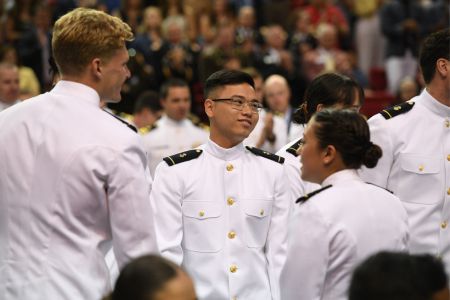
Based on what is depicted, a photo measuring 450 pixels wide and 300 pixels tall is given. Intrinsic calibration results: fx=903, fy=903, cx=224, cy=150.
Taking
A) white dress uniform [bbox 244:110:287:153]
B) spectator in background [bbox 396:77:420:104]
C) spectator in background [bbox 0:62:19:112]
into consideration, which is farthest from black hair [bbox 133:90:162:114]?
spectator in background [bbox 396:77:420:104]

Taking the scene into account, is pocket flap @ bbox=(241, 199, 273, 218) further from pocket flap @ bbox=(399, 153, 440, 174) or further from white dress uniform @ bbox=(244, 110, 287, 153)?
white dress uniform @ bbox=(244, 110, 287, 153)

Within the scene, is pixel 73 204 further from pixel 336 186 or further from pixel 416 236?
pixel 416 236

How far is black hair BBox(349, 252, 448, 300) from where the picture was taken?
2477 mm

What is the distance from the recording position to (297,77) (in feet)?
44.1

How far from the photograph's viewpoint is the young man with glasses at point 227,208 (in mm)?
4559

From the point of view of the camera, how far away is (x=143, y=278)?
2.55 meters

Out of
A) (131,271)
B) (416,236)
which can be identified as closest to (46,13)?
(416,236)

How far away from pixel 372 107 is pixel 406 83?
3.96 feet

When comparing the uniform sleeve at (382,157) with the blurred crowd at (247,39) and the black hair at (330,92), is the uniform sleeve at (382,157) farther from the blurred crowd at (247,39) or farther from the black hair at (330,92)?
the blurred crowd at (247,39)

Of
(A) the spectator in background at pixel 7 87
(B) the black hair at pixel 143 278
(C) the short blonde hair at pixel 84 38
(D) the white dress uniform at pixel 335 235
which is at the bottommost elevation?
(A) the spectator in background at pixel 7 87

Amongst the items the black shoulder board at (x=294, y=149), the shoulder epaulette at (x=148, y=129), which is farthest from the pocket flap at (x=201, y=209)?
the shoulder epaulette at (x=148, y=129)

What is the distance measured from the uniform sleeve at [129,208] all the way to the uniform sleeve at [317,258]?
57 cm

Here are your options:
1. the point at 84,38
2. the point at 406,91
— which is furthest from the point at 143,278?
the point at 406,91

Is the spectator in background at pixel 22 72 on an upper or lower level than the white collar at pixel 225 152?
lower
